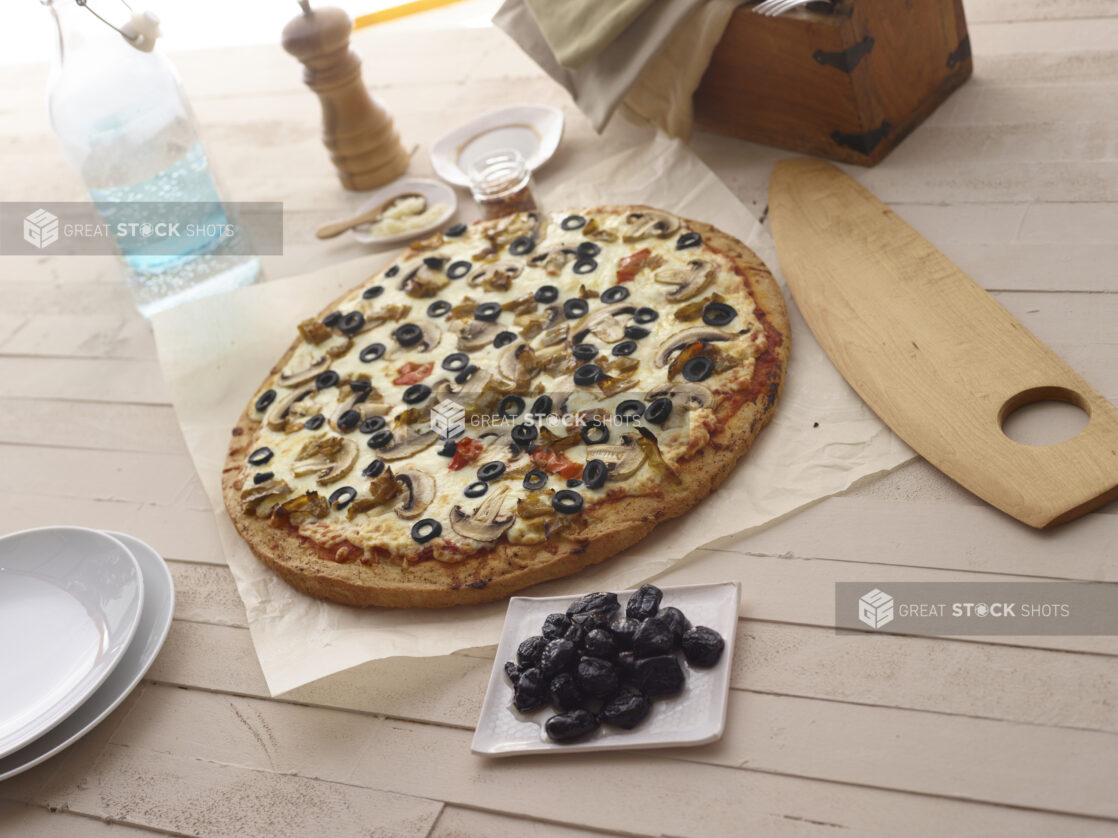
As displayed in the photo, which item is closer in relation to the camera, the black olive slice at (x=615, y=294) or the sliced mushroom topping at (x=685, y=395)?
the sliced mushroom topping at (x=685, y=395)

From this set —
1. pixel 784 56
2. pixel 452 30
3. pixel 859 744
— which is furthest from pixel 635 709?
pixel 452 30

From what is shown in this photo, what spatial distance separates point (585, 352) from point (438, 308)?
0.53m

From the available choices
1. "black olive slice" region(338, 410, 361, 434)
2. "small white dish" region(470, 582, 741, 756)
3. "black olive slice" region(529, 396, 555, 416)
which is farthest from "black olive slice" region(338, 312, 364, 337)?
"small white dish" region(470, 582, 741, 756)

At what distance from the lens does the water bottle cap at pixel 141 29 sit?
114 inches

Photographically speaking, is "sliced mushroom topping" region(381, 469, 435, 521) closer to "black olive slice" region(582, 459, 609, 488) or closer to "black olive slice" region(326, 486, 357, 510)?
"black olive slice" region(326, 486, 357, 510)

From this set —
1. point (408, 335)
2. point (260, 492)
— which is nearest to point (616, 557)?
point (260, 492)

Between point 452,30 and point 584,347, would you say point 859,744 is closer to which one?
point 584,347

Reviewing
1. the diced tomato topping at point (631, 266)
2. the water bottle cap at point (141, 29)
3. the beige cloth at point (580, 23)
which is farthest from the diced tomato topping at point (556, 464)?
the water bottle cap at point (141, 29)

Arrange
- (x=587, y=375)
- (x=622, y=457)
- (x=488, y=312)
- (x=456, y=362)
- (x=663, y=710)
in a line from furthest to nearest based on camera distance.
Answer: (x=488, y=312) < (x=456, y=362) < (x=587, y=375) < (x=622, y=457) < (x=663, y=710)

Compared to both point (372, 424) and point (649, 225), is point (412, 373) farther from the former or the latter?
point (649, 225)

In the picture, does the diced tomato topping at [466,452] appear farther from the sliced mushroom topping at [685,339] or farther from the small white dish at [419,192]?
the small white dish at [419,192]

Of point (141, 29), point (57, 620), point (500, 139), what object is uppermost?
point (141, 29)

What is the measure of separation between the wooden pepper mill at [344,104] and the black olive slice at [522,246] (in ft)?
2.83

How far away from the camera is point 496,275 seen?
290 cm
